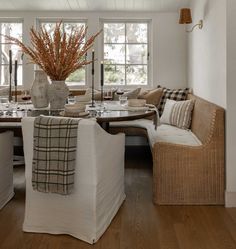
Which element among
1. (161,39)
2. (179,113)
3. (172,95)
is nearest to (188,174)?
(179,113)

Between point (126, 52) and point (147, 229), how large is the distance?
3392 mm

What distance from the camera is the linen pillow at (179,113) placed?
3.98m

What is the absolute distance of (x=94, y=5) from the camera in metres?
5.00

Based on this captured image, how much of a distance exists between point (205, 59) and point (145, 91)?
142cm

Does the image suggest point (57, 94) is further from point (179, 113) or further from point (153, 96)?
point (153, 96)

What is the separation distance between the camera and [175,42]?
5.18 m

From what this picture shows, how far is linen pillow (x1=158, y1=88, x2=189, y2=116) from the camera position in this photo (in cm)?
471

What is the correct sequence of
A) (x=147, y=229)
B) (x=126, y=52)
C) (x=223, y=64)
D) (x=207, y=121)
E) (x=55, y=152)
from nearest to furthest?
(x=55, y=152) → (x=147, y=229) → (x=223, y=64) → (x=207, y=121) → (x=126, y=52)

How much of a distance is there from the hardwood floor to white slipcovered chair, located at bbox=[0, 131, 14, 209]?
2.9 inches

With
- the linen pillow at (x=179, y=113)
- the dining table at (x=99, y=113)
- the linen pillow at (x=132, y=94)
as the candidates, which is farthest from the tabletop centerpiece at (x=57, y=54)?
the linen pillow at (x=132, y=94)

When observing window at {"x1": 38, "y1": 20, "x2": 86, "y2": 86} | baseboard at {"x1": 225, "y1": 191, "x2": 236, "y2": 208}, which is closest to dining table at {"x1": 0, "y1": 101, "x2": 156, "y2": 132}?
baseboard at {"x1": 225, "y1": 191, "x2": 236, "y2": 208}

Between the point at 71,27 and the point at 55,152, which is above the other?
the point at 71,27

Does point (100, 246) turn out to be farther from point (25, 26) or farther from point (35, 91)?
point (25, 26)

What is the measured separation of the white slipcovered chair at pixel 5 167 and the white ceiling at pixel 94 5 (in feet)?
8.70
